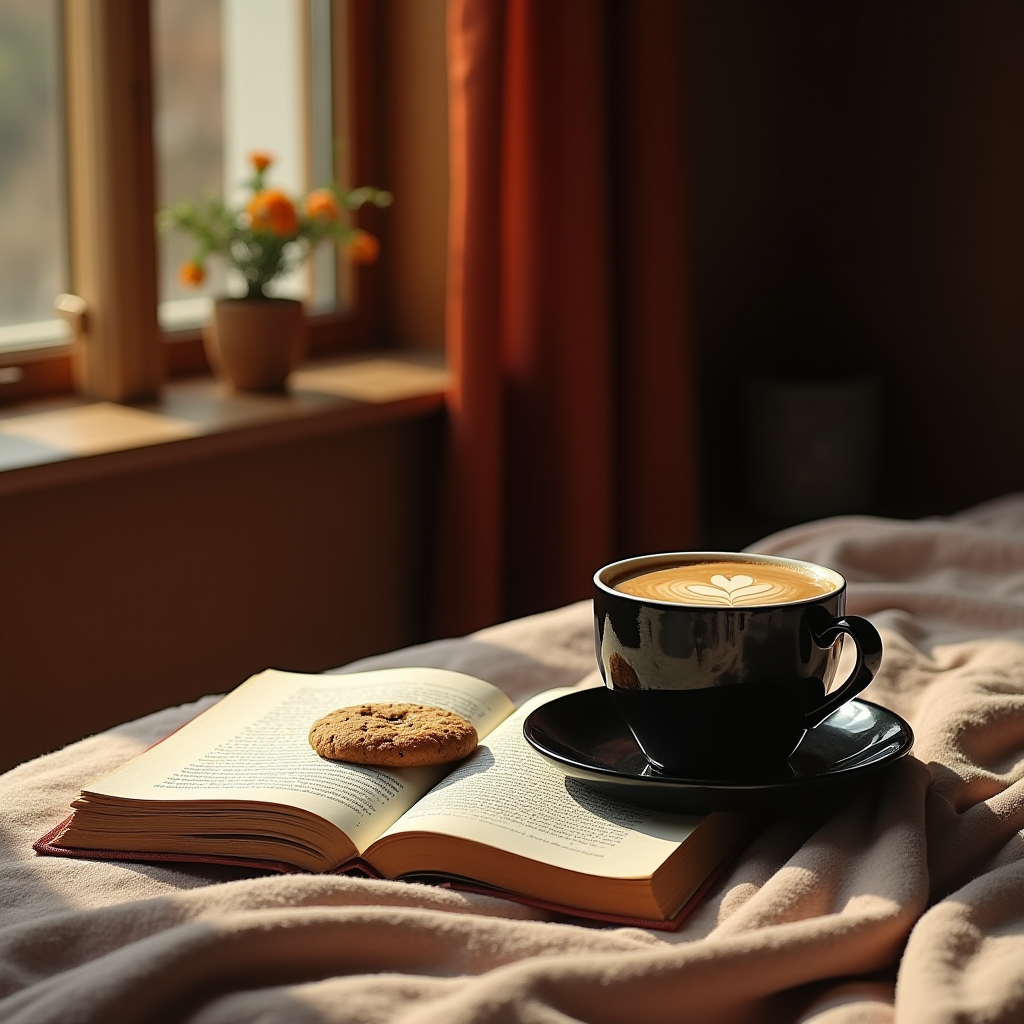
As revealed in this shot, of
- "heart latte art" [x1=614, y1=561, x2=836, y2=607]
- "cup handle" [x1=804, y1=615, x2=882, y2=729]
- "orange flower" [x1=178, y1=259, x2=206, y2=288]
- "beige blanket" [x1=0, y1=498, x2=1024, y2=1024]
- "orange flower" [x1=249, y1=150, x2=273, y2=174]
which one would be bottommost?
"beige blanket" [x1=0, y1=498, x2=1024, y2=1024]

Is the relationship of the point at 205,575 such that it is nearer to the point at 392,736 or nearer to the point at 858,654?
the point at 392,736

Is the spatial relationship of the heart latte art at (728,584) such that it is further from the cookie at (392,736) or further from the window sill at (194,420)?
the window sill at (194,420)

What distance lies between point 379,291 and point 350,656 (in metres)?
0.72

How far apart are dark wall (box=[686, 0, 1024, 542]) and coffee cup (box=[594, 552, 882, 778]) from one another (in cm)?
204

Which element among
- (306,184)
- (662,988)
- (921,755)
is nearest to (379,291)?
(306,184)

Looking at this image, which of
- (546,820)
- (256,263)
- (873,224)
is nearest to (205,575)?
(256,263)

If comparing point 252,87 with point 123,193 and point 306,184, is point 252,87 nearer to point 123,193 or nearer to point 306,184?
point 306,184

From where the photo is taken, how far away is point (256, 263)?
2062 mm

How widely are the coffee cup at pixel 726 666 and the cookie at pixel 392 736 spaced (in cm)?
10

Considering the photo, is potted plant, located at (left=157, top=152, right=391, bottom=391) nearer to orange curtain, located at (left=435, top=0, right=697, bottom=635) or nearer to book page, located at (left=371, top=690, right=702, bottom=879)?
orange curtain, located at (left=435, top=0, right=697, bottom=635)

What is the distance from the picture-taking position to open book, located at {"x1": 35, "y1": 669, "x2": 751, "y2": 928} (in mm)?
684

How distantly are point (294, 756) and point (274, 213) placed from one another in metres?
1.35

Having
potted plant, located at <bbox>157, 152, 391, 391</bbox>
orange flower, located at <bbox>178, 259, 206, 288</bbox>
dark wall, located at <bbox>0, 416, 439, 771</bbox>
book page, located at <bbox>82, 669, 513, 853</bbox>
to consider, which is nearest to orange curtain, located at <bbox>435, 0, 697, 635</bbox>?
dark wall, located at <bbox>0, 416, 439, 771</bbox>

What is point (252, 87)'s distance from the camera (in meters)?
2.27
